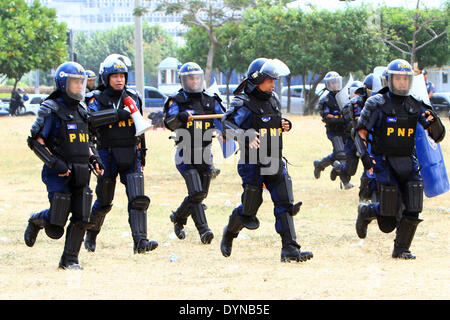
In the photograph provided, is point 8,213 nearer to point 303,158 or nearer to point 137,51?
point 303,158

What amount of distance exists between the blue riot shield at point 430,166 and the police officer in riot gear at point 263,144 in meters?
1.86

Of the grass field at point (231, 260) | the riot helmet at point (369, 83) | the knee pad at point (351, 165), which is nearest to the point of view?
the grass field at point (231, 260)

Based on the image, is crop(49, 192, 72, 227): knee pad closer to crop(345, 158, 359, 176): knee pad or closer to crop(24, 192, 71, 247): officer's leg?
crop(24, 192, 71, 247): officer's leg

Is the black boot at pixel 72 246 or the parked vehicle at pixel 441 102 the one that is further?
the parked vehicle at pixel 441 102

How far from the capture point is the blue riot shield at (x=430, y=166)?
9750 mm

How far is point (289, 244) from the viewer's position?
28.0ft

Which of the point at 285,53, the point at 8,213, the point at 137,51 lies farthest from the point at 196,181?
the point at 285,53

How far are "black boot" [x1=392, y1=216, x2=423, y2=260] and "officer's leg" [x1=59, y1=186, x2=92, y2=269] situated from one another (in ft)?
10.4

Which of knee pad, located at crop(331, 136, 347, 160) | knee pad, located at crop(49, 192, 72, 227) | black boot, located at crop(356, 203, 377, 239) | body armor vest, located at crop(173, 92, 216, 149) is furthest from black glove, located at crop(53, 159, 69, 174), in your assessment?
knee pad, located at crop(331, 136, 347, 160)

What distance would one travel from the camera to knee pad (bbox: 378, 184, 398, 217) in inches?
345

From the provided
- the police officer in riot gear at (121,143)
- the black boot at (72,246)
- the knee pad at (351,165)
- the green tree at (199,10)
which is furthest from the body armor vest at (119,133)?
the green tree at (199,10)

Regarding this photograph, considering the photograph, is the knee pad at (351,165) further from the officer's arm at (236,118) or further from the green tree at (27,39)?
the green tree at (27,39)
